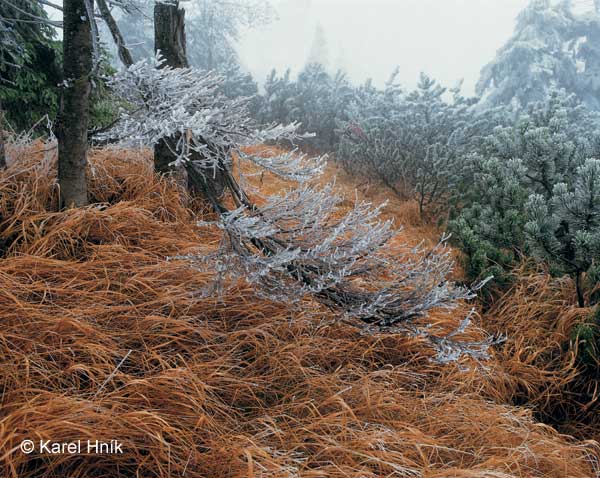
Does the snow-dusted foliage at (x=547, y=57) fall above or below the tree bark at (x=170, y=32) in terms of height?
above

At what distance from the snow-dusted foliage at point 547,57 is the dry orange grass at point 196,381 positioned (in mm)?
11218

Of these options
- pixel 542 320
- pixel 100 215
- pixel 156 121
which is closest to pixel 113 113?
pixel 100 215

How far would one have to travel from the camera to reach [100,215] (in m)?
2.61

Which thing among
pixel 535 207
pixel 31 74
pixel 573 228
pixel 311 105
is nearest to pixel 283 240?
pixel 535 207

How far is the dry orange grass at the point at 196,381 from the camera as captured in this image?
148cm

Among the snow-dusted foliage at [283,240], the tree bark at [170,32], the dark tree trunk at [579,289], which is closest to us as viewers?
the snow-dusted foliage at [283,240]

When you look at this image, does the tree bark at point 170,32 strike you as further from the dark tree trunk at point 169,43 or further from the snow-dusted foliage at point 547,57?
the snow-dusted foliage at point 547,57

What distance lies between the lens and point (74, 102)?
95.5 inches

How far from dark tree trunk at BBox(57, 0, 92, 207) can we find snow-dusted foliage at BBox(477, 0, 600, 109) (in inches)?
443

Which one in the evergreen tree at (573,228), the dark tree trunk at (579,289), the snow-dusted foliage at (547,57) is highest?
the snow-dusted foliage at (547,57)

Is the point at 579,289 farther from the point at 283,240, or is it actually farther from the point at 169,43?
the point at 169,43

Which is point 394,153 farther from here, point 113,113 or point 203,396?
point 203,396

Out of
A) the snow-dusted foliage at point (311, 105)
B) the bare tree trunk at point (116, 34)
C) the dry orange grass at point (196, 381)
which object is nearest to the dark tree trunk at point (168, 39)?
the bare tree trunk at point (116, 34)

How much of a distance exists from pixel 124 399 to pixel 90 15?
169 centimetres
